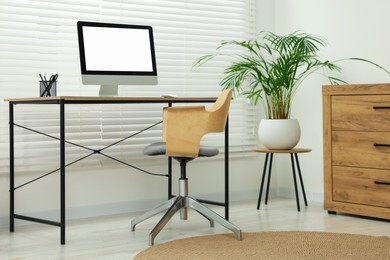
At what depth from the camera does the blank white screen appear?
4.23 metres

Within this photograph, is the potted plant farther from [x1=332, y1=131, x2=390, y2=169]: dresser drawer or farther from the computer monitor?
the computer monitor

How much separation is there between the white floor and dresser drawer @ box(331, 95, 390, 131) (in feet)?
1.92

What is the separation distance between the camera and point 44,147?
4.45 metres

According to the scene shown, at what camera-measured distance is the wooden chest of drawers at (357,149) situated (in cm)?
435

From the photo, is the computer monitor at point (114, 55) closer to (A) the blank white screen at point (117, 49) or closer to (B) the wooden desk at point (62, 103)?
(A) the blank white screen at point (117, 49)

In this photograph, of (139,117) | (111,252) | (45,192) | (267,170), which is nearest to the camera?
(111,252)

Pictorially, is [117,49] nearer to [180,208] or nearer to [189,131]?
[189,131]

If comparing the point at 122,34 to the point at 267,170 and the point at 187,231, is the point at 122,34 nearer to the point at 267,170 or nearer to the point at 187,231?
the point at 187,231

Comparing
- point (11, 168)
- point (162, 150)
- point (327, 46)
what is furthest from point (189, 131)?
point (327, 46)

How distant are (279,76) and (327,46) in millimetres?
525

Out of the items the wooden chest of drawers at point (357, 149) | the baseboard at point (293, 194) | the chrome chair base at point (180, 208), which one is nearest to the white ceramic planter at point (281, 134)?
the wooden chest of drawers at point (357, 149)

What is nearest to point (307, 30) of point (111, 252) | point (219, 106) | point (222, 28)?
point (222, 28)

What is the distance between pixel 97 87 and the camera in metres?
4.72

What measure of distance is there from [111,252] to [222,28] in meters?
2.39
